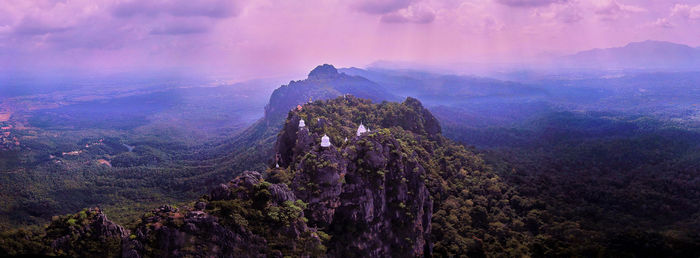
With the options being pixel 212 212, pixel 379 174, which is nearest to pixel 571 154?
pixel 379 174

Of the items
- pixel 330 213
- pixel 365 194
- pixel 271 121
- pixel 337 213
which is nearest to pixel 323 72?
pixel 271 121

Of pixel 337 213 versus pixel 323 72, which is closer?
pixel 337 213

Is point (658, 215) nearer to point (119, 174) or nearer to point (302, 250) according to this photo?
point (302, 250)

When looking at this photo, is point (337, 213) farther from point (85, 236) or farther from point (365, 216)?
point (85, 236)

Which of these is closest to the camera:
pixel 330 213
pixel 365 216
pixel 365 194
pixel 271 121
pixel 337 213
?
pixel 330 213

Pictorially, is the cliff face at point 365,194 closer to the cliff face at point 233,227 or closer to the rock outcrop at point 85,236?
the cliff face at point 233,227

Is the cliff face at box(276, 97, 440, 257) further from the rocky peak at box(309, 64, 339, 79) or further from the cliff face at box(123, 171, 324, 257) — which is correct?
the rocky peak at box(309, 64, 339, 79)

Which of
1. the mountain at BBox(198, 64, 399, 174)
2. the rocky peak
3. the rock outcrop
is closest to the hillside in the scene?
the rock outcrop

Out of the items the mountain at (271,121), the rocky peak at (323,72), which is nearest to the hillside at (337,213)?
the mountain at (271,121)
